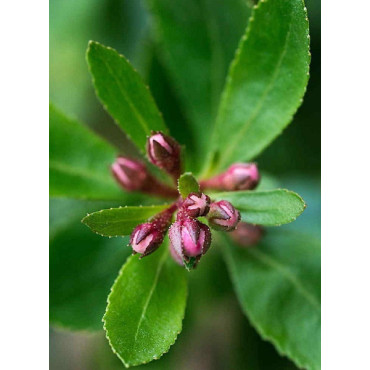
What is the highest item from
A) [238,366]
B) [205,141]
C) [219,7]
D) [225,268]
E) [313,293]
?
[219,7]

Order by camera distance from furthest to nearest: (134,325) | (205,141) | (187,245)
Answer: (205,141)
(134,325)
(187,245)

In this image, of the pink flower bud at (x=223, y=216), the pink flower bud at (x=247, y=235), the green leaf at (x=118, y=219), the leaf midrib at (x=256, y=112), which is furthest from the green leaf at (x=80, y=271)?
Answer: the pink flower bud at (x=223, y=216)

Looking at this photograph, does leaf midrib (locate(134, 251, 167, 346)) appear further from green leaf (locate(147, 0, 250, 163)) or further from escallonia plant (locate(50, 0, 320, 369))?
green leaf (locate(147, 0, 250, 163))

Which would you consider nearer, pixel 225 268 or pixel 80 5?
pixel 225 268

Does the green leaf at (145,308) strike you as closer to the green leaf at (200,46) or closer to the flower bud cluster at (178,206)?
the flower bud cluster at (178,206)

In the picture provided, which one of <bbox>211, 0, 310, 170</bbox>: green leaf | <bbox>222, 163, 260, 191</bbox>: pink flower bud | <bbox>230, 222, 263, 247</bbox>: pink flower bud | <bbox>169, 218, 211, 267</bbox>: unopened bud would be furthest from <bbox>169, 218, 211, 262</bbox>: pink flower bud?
<bbox>230, 222, 263, 247</bbox>: pink flower bud

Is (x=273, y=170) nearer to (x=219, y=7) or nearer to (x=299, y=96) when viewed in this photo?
(x=219, y=7)

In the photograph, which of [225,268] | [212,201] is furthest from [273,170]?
[212,201]
